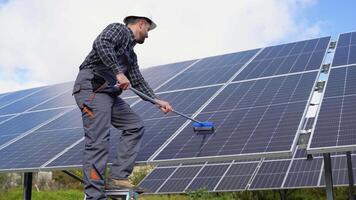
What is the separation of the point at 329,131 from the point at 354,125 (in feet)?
1.06

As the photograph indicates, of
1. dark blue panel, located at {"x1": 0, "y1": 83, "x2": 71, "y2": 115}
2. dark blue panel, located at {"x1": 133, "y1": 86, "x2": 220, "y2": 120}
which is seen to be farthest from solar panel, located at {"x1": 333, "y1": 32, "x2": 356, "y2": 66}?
dark blue panel, located at {"x1": 0, "y1": 83, "x2": 71, "y2": 115}

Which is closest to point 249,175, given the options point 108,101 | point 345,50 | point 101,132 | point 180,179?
point 180,179

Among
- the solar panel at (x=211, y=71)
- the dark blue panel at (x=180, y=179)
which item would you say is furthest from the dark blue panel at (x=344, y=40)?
the dark blue panel at (x=180, y=179)

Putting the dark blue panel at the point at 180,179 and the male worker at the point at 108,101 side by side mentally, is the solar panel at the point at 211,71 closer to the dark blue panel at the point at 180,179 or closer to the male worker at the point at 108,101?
the dark blue panel at the point at 180,179

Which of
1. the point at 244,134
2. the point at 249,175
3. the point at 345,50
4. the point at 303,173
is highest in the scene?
the point at 345,50

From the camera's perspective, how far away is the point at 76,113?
10.1 meters

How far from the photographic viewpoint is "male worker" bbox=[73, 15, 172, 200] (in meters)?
5.31

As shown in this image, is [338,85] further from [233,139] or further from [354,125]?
[233,139]

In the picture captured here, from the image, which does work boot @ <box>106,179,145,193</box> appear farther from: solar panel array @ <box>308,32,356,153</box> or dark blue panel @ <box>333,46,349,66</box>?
dark blue panel @ <box>333,46,349,66</box>

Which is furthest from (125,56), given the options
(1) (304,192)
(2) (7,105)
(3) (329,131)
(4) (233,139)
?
(1) (304,192)

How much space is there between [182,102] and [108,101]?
3.33 m

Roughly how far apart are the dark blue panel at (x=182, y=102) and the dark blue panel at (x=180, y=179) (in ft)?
14.2

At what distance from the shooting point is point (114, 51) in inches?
213

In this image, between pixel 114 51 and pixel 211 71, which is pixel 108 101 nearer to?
pixel 114 51
